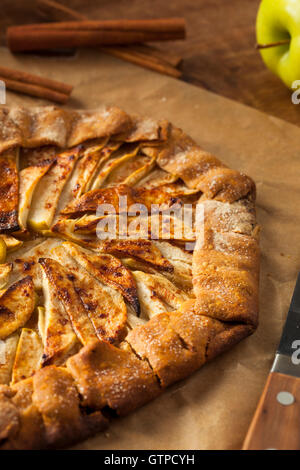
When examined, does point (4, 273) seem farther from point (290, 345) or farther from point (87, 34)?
point (87, 34)

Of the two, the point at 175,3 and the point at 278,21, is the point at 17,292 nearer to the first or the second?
the point at 278,21

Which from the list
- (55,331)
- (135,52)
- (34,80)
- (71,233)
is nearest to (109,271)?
(71,233)

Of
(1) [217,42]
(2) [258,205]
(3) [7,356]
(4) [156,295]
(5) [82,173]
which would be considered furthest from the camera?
(1) [217,42]

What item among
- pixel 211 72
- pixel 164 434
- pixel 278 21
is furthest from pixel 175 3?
pixel 164 434

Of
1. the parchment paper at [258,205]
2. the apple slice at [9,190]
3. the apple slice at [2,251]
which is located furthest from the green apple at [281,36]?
the apple slice at [2,251]

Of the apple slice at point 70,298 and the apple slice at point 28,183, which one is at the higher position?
the apple slice at point 28,183

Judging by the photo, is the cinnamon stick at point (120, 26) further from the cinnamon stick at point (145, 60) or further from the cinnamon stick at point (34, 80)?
the cinnamon stick at point (34, 80)
